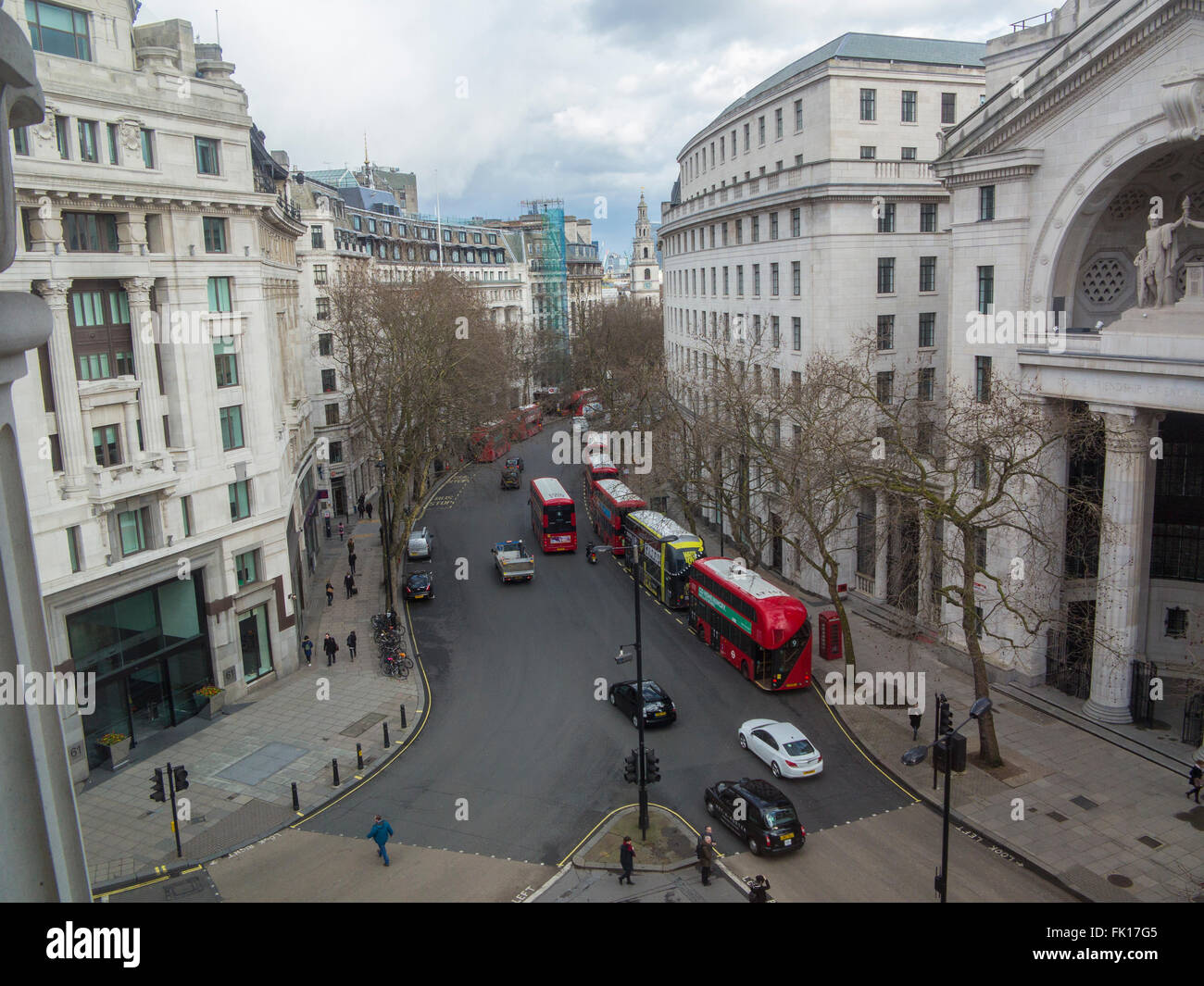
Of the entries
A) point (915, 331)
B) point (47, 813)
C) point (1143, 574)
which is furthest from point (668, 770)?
point (915, 331)

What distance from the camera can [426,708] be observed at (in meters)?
32.0

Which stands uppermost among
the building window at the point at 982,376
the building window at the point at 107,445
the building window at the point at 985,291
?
the building window at the point at 985,291

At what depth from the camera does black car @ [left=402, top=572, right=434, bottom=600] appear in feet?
144

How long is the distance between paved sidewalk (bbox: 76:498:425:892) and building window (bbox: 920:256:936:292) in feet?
92.2

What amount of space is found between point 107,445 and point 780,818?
22776mm

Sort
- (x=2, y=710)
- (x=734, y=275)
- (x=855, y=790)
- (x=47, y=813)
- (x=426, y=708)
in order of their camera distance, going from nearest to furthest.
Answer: (x=2, y=710)
(x=47, y=813)
(x=855, y=790)
(x=426, y=708)
(x=734, y=275)

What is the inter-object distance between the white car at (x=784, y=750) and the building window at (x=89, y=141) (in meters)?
26.3

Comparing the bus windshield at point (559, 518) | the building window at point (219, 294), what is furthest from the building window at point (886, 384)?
the building window at point (219, 294)

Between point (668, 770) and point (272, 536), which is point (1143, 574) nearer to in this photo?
point (668, 770)

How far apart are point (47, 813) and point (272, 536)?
2935cm

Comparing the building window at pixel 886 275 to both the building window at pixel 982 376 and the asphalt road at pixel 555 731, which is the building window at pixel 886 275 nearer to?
the building window at pixel 982 376

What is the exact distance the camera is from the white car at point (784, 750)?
84.1ft

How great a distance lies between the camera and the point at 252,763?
28.1m

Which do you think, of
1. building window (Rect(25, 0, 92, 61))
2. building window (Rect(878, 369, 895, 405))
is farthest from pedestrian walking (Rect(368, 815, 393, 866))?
building window (Rect(878, 369, 895, 405))
